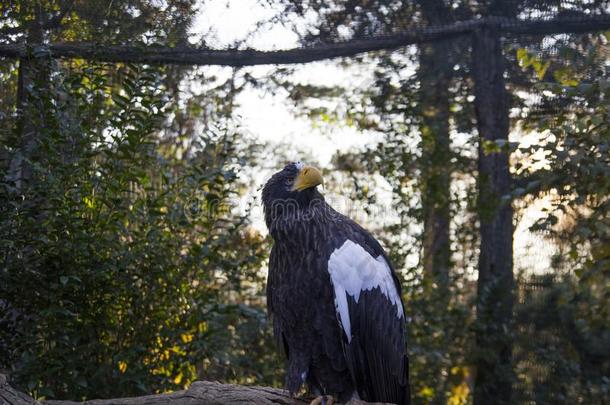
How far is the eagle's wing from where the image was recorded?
123 inches

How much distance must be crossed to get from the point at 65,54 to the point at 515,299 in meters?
2.98

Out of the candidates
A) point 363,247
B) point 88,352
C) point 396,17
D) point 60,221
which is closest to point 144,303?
point 88,352

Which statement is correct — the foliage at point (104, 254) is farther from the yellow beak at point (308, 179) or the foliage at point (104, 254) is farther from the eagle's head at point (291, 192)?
the yellow beak at point (308, 179)

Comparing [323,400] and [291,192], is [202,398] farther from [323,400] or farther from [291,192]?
[291,192]

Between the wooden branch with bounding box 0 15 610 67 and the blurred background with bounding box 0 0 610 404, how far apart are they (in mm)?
48

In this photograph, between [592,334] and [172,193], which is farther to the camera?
[592,334]

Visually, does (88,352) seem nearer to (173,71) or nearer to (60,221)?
(60,221)

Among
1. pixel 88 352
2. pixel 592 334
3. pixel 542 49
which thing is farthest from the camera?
pixel 592 334

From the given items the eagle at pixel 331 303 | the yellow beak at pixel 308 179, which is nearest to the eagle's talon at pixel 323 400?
the eagle at pixel 331 303

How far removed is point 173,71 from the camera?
14.3 feet

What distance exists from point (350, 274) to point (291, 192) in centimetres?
52

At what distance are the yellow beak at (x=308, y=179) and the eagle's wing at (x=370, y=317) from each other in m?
0.25

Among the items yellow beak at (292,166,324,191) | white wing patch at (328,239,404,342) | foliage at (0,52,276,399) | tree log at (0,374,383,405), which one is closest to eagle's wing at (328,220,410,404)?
white wing patch at (328,239,404,342)

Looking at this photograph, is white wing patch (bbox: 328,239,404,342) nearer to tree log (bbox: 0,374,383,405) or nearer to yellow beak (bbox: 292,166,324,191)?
yellow beak (bbox: 292,166,324,191)
